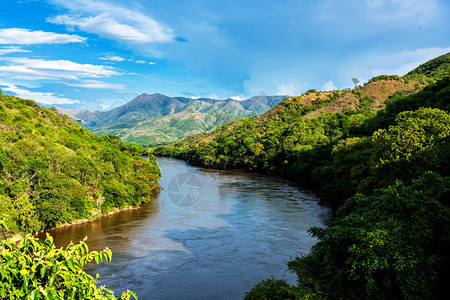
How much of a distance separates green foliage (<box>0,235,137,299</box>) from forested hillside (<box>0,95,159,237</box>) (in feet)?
106

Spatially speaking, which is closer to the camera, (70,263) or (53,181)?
(70,263)

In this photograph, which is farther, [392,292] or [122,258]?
[122,258]

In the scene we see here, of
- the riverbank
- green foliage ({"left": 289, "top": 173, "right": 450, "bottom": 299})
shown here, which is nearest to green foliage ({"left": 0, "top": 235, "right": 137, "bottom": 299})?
green foliage ({"left": 289, "top": 173, "right": 450, "bottom": 299})

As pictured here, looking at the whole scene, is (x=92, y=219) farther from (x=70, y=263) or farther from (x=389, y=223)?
(x=70, y=263)

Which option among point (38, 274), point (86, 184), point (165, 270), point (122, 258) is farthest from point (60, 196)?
point (38, 274)

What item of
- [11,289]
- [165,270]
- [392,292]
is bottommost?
[165,270]

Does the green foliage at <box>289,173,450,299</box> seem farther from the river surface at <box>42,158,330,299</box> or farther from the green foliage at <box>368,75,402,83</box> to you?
the green foliage at <box>368,75,402,83</box>

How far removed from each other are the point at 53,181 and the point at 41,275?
40421 mm

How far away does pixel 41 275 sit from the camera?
518cm

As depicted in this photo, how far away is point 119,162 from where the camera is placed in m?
60.2

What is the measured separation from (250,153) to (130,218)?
241 feet

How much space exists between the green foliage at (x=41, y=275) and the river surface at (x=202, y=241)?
2011 centimetres

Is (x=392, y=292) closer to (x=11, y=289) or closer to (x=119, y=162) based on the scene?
(x=11, y=289)

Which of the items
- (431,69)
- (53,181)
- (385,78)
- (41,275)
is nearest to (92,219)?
(53,181)
